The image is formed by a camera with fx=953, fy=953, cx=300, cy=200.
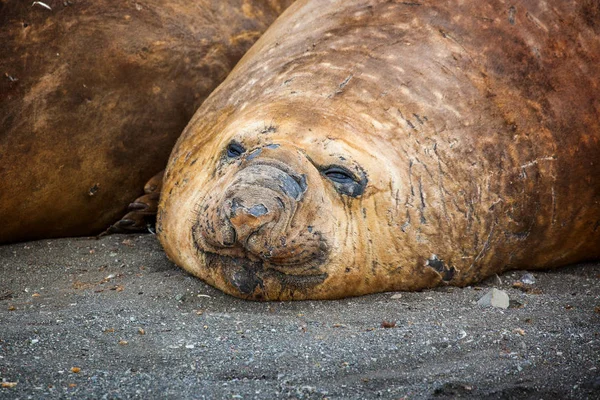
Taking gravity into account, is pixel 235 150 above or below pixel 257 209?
above

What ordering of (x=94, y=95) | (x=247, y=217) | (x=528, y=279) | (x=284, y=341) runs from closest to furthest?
(x=284, y=341) < (x=247, y=217) < (x=528, y=279) < (x=94, y=95)

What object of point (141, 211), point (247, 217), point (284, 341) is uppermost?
point (247, 217)

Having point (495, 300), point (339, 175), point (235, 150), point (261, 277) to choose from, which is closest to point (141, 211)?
point (235, 150)

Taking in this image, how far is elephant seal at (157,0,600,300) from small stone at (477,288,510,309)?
26 centimetres

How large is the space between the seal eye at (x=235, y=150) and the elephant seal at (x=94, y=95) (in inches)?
49.0

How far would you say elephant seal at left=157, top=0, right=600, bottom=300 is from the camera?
4.12 m

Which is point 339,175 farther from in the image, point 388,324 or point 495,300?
point 495,300

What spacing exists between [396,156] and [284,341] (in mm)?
1104

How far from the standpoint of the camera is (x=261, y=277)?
4160 mm

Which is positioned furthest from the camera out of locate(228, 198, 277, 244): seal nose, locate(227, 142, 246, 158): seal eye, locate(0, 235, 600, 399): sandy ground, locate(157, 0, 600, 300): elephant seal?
locate(227, 142, 246, 158): seal eye

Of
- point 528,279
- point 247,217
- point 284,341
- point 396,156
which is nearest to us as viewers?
point 284,341

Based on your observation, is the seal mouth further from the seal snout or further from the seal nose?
the seal nose

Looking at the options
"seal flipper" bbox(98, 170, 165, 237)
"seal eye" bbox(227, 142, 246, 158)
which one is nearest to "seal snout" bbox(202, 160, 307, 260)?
"seal eye" bbox(227, 142, 246, 158)

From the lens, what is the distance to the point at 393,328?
Answer: 12.5 ft
